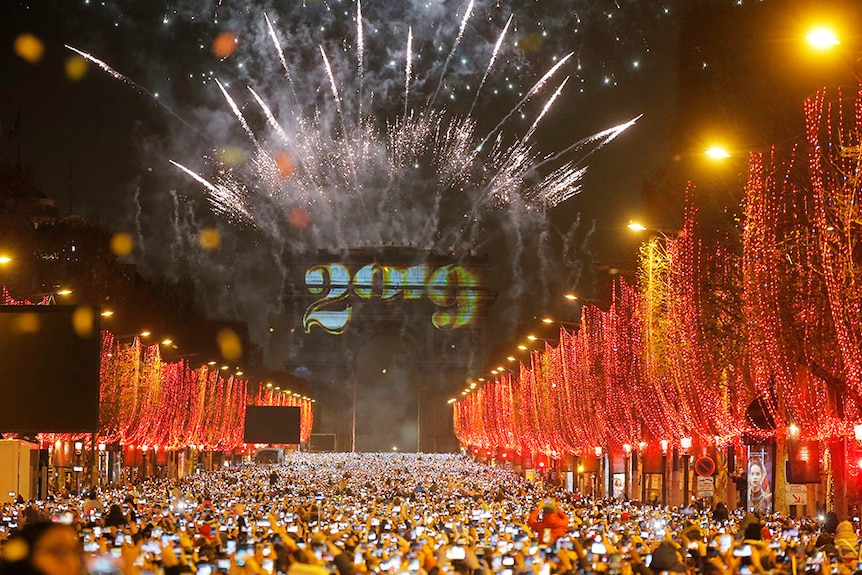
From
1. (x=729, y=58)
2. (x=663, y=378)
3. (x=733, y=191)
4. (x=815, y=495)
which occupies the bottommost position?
(x=815, y=495)

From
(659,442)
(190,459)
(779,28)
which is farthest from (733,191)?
(190,459)

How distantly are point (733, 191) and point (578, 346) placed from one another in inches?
1442

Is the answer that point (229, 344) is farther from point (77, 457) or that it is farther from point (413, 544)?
point (413, 544)

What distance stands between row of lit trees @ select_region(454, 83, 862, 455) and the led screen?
172ft

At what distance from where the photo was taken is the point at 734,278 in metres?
41.7

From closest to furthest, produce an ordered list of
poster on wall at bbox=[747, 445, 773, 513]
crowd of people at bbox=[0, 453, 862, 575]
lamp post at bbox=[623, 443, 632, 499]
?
1. crowd of people at bbox=[0, 453, 862, 575]
2. poster on wall at bbox=[747, 445, 773, 513]
3. lamp post at bbox=[623, 443, 632, 499]

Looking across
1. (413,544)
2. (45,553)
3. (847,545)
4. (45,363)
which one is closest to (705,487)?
(45,363)

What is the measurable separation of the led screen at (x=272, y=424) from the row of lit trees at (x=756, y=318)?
5239 cm

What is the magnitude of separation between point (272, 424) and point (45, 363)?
8602 centimetres

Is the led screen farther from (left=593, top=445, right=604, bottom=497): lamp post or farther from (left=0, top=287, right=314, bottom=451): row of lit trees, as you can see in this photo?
(left=593, top=445, right=604, bottom=497): lamp post

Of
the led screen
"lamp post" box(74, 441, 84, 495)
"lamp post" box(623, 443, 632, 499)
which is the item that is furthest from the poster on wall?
the led screen

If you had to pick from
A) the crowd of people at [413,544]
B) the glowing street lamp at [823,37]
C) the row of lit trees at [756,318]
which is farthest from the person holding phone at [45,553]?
the row of lit trees at [756,318]

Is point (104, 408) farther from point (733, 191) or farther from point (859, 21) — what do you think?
point (859, 21)

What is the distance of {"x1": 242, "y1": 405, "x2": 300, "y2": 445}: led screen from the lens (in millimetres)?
121250
